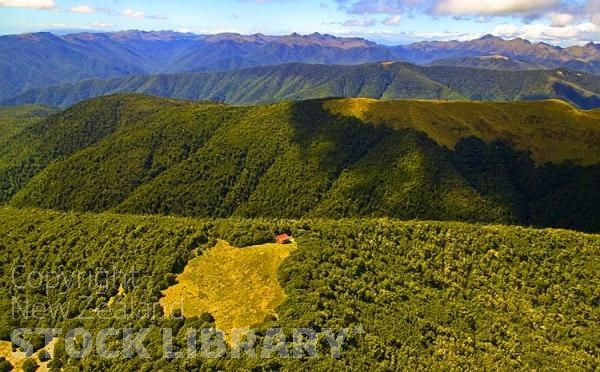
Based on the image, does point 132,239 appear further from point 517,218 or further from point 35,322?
point 517,218

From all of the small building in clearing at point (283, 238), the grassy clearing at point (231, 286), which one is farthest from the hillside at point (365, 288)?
the small building in clearing at point (283, 238)

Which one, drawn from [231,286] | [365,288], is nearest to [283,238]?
[231,286]

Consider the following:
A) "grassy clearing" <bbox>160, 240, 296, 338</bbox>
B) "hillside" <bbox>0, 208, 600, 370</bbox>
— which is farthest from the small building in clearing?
"hillside" <bbox>0, 208, 600, 370</bbox>

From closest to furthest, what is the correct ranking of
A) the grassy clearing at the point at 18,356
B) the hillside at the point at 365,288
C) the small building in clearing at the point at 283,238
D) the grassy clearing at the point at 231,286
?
the hillside at the point at 365,288 → the grassy clearing at the point at 231,286 → the grassy clearing at the point at 18,356 → the small building in clearing at the point at 283,238

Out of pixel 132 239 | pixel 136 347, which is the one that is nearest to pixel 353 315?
pixel 136 347

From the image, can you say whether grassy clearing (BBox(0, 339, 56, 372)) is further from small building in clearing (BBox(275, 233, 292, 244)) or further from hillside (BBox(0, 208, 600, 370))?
small building in clearing (BBox(275, 233, 292, 244))

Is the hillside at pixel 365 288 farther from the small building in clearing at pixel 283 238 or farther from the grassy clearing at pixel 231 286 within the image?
Answer: the small building in clearing at pixel 283 238

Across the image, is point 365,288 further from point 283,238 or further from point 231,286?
point 231,286
